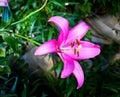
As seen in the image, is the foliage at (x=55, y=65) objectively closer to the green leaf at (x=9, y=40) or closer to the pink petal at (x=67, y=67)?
the green leaf at (x=9, y=40)

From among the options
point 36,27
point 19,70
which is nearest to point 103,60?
point 19,70

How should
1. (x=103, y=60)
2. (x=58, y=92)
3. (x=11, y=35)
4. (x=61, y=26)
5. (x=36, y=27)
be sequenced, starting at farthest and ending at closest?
(x=103, y=60) < (x=58, y=92) < (x=36, y=27) < (x=11, y=35) < (x=61, y=26)

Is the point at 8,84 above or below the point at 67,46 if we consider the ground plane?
below

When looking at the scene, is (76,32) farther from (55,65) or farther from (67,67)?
(55,65)

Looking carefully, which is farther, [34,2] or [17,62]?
[17,62]

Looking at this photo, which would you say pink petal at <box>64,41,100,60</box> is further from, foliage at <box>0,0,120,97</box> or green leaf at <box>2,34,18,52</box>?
foliage at <box>0,0,120,97</box>

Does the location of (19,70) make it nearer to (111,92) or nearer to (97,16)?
(111,92)

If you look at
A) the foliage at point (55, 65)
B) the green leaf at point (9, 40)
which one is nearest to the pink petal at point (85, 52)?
the green leaf at point (9, 40)
